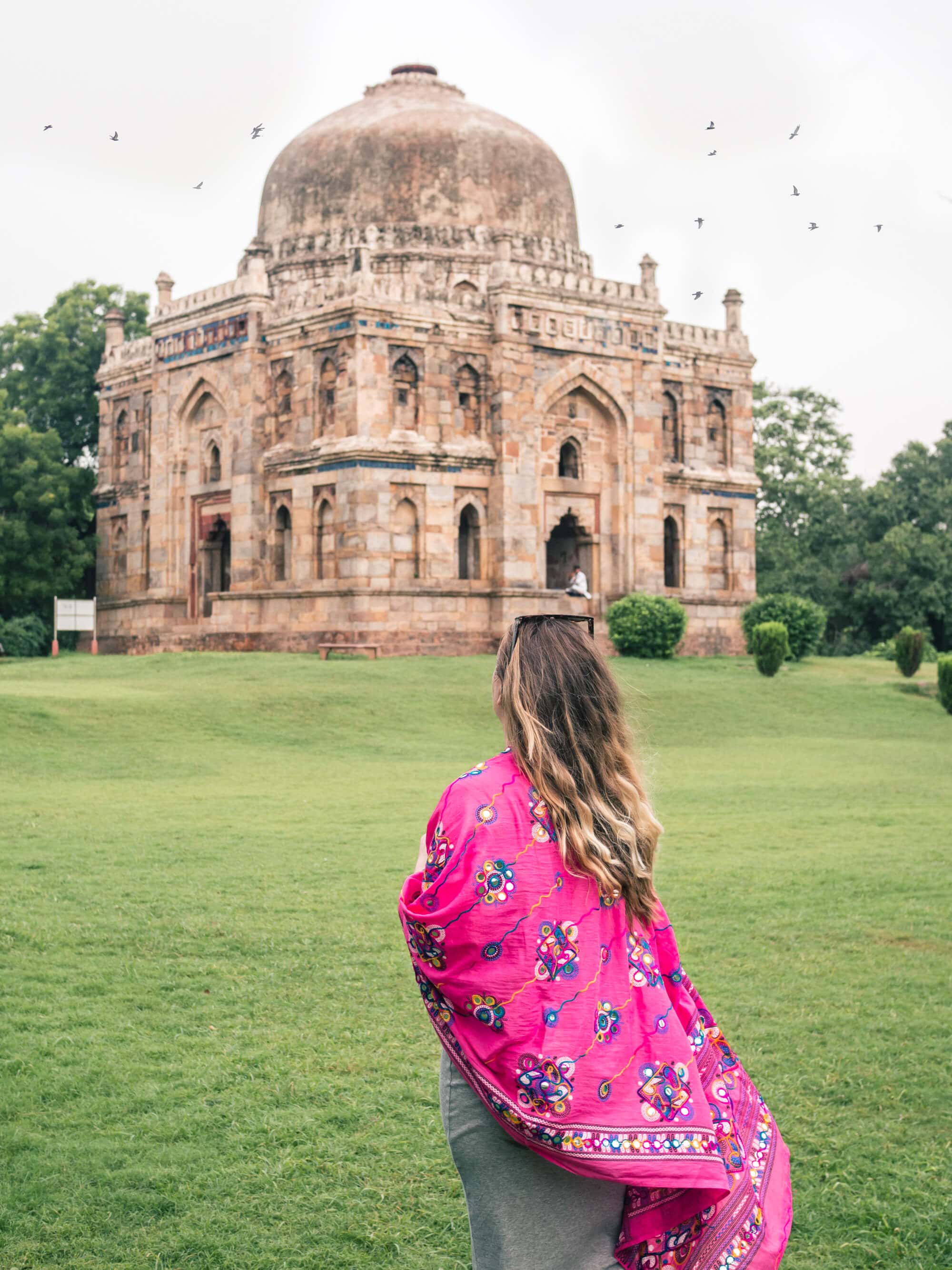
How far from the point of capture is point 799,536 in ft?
138

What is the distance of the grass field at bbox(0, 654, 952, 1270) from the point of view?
4336 millimetres

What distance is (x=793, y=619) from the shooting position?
2802cm

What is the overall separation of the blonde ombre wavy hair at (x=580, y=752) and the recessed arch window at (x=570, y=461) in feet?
83.6

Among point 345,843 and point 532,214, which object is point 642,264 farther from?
point 345,843

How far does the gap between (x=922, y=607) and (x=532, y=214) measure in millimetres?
15897

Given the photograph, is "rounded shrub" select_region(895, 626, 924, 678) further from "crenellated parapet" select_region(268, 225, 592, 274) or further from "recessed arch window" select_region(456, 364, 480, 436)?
"crenellated parapet" select_region(268, 225, 592, 274)

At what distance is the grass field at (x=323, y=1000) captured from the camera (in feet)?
14.2

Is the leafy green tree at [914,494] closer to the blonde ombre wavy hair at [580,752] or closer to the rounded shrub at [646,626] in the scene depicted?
the rounded shrub at [646,626]

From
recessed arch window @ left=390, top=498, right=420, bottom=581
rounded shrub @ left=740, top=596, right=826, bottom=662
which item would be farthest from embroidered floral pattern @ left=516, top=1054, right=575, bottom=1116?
rounded shrub @ left=740, top=596, right=826, bottom=662

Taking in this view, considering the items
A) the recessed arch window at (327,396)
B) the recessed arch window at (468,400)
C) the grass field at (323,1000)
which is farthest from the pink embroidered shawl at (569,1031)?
the recessed arch window at (468,400)

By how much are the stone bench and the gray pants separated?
21.8 meters

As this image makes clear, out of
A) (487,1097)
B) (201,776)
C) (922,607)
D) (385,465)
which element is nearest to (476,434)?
(385,465)

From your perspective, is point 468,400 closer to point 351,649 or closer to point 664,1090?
point 351,649

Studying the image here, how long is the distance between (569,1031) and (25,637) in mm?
28119
